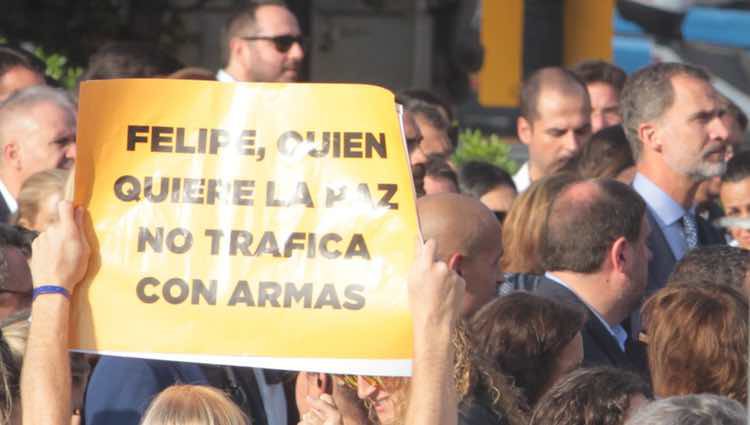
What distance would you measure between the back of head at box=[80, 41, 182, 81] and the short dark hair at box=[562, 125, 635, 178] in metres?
2.16

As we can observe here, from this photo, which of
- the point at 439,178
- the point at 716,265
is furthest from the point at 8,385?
the point at 439,178

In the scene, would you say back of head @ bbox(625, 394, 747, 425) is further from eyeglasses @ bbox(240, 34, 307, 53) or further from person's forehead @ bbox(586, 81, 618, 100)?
person's forehead @ bbox(586, 81, 618, 100)

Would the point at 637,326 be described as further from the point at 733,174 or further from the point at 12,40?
the point at 12,40

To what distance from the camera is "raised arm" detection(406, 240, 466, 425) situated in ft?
12.7

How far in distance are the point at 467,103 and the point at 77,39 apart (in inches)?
180

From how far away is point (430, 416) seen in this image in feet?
12.6

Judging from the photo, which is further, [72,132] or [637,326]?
[72,132]

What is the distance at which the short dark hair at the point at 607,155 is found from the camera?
7863 millimetres

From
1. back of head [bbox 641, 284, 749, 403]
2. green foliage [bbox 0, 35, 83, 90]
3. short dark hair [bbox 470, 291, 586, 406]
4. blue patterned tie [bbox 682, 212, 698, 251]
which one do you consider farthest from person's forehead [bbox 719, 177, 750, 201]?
green foliage [bbox 0, 35, 83, 90]

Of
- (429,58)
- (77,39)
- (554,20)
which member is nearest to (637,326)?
(77,39)

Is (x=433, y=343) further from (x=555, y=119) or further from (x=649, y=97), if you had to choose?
(x=555, y=119)

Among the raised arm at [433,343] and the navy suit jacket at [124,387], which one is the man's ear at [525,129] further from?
the raised arm at [433,343]

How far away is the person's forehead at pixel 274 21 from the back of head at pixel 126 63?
0.57 m

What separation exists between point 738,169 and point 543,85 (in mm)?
1166
